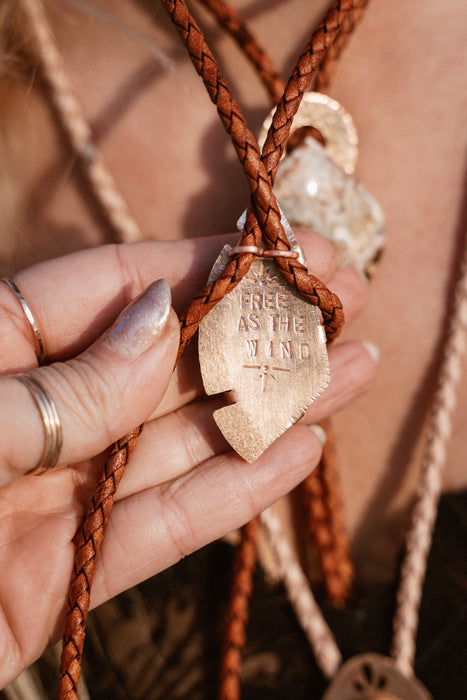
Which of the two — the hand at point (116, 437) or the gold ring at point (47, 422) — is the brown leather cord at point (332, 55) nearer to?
the hand at point (116, 437)

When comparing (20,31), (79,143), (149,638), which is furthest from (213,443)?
(20,31)

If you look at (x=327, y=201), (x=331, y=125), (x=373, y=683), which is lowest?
(x=373, y=683)

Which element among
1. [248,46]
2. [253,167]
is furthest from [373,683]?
A: [248,46]

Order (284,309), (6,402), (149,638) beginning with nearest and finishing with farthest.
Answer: (6,402)
(284,309)
(149,638)

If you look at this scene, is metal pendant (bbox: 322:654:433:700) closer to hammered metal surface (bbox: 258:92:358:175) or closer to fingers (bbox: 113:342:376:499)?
fingers (bbox: 113:342:376:499)

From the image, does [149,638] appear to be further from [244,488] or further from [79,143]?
[79,143]

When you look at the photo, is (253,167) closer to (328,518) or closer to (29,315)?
(29,315)
